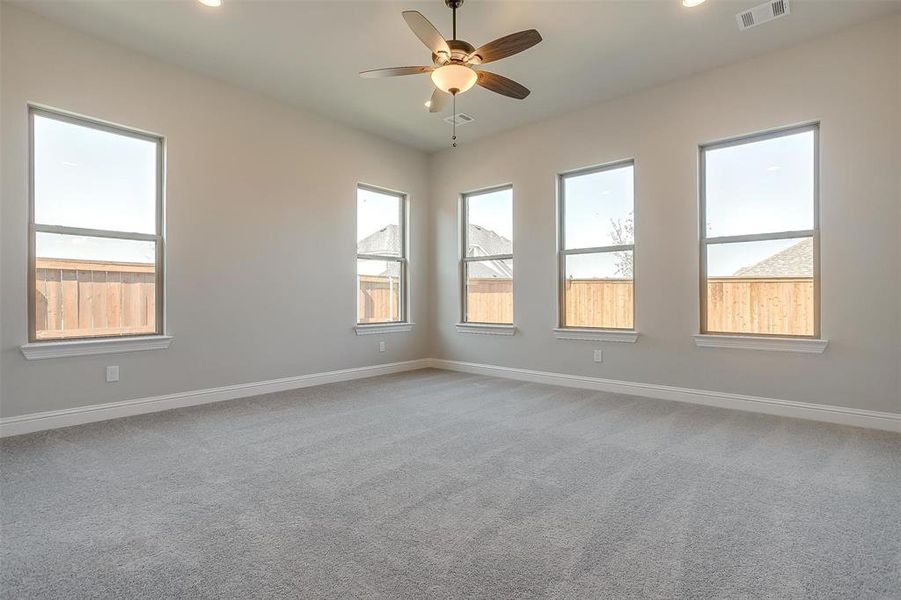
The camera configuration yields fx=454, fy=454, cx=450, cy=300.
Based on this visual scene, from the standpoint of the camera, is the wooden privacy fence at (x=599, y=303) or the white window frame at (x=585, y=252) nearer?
the white window frame at (x=585, y=252)

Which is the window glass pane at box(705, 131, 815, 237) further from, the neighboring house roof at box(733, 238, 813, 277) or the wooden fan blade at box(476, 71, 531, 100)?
the wooden fan blade at box(476, 71, 531, 100)

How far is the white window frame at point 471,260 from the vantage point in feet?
18.7

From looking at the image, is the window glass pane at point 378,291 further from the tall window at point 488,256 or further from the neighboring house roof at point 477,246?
the tall window at point 488,256

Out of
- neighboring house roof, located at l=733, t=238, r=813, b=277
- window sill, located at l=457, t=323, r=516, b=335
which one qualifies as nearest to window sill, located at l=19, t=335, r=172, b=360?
window sill, located at l=457, t=323, r=516, b=335

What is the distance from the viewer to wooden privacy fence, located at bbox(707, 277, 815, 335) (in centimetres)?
386

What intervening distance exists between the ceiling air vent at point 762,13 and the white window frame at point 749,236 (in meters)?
0.94

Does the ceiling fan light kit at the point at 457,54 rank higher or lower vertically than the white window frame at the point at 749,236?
higher

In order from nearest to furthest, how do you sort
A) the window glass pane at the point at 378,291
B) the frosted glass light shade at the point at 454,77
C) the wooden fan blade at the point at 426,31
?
1. the wooden fan blade at the point at 426,31
2. the frosted glass light shade at the point at 454,77
3. the window glass pane at the point at 378,291

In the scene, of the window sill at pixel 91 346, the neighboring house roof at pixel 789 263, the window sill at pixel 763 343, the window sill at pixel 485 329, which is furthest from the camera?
the window sill at pixel 485 329

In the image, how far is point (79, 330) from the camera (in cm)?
366

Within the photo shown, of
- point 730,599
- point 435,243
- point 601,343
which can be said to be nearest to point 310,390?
point 435,243

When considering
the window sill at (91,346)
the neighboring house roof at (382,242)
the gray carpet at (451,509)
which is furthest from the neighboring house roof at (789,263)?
the window sill at (91,346)

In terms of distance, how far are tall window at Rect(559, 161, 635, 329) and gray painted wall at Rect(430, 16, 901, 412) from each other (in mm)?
148

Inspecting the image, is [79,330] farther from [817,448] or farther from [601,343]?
[817,448]
